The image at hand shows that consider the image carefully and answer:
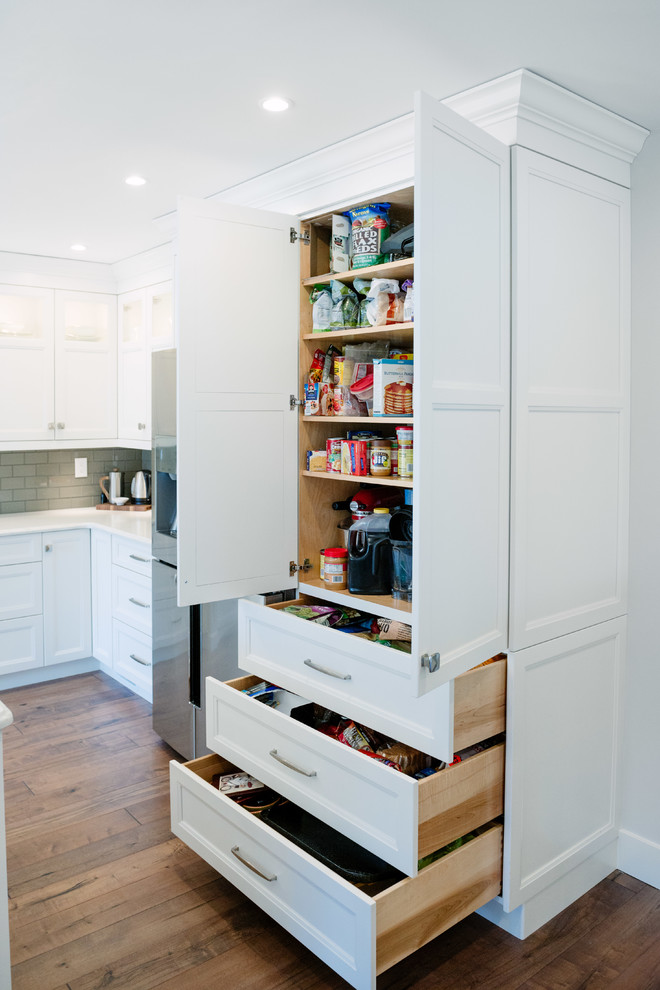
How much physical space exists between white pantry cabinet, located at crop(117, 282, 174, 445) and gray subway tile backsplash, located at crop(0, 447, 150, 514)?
401 millimetres

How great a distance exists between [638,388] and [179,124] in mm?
1561

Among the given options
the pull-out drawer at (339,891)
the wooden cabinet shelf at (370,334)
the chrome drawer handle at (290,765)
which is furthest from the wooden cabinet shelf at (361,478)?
the pull-out drawer at (339,891)

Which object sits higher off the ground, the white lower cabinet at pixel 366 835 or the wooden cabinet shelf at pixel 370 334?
the wooden cabinet shelf at pixel 370 334

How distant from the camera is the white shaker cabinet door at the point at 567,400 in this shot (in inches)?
75.9

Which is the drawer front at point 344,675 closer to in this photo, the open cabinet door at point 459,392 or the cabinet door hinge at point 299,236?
the open cabinet door at point 459,392

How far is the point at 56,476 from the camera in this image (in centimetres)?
452

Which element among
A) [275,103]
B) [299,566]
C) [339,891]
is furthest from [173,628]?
[275,103]

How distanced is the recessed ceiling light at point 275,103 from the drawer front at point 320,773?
5.47 ft

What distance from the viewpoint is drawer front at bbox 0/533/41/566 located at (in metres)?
3.81

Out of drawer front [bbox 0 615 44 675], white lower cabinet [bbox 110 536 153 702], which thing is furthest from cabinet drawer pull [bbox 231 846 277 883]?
drawer front [bbox 0 615 44 675]

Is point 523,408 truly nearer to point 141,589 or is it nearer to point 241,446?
point 241,446

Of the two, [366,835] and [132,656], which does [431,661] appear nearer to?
[366,835]

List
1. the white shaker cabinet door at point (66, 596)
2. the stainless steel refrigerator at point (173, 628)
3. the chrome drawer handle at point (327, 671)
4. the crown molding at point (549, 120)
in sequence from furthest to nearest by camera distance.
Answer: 1. the white shaker cabinet door at point (66, 596)
2. the stainless steel refrigerator at point (173, 628)
3. the chrome drawer handle at point (327, 671)
4. the crown molding at point (549, 120)

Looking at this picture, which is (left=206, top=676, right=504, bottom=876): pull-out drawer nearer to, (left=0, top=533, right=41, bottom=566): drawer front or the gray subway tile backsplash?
(left=0, top=533, right=41, bottom=566): drawer front
